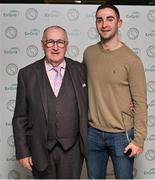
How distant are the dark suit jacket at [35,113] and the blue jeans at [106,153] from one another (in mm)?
112

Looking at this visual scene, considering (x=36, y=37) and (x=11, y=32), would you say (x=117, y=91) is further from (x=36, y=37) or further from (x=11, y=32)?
(x=11, y=32)

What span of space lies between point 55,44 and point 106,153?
30.3 inches

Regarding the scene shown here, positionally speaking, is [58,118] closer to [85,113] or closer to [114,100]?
[85,113]

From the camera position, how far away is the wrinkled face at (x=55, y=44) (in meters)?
1.92

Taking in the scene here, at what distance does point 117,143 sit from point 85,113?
267 mm

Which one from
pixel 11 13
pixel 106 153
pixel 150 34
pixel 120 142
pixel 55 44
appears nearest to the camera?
pixel 55 44

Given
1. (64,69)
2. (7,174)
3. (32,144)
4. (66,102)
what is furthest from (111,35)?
(7,174)

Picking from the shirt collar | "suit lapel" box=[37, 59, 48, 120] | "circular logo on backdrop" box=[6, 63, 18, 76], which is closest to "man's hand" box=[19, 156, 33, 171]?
"suit lapel" box=[37, 59, 48, 120]

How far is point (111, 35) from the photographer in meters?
2.02

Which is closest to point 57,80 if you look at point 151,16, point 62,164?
point 62,164

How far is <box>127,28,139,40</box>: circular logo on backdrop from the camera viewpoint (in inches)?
115

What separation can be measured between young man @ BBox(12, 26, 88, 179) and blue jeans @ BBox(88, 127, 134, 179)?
11cm

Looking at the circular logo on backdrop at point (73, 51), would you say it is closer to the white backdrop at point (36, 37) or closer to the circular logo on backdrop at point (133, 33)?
the white backdrop at point (36, 37)

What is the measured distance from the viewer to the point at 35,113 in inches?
77.0
